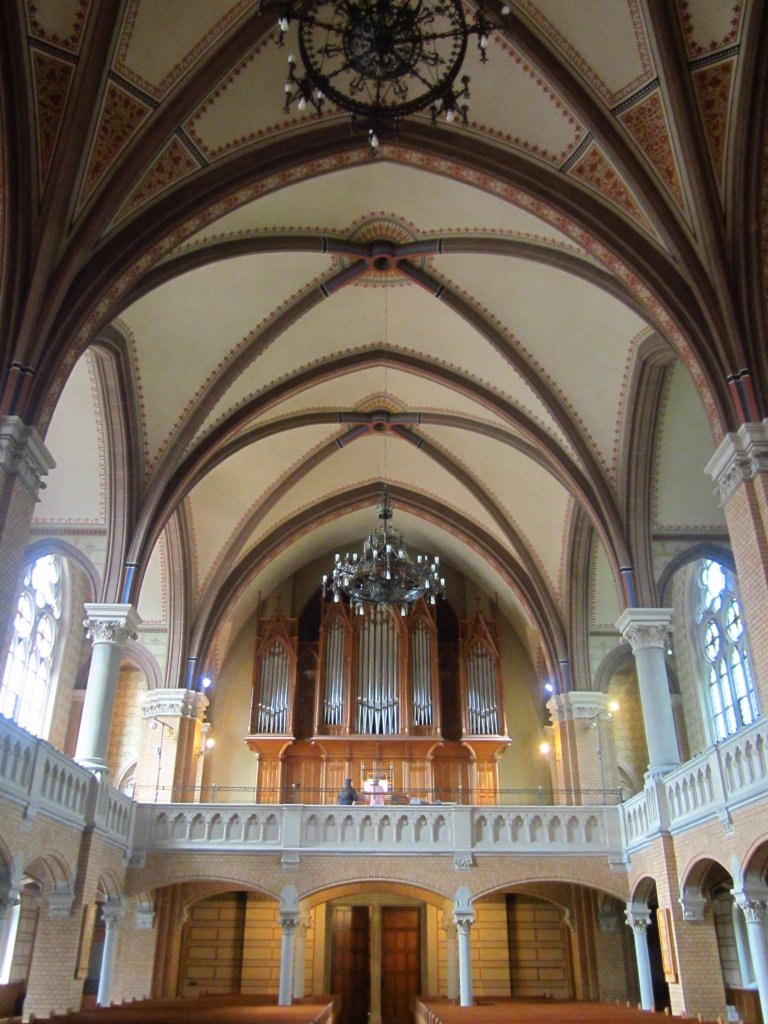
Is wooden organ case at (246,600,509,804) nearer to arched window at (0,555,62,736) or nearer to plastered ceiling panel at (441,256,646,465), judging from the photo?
arched window at (0,555,62,736)

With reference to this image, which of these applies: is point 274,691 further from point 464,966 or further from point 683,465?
point 683,465

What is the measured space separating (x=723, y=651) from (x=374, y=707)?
27.0 ft

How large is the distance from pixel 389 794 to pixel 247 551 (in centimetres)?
665

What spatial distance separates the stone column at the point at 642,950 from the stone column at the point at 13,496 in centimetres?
1120

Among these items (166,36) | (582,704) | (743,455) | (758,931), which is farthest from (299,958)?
(166,36)

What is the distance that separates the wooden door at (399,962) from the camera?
64.3ft

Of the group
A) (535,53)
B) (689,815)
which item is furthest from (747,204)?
(689,815)

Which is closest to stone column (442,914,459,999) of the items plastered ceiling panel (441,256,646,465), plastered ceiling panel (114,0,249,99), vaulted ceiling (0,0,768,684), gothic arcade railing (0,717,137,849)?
vaulted ceiling (0,0,768,684)

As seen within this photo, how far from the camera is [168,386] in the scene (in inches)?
609

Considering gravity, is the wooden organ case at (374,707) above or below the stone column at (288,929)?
above

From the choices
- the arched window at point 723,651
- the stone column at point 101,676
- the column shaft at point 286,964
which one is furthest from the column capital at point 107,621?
the arched window at point 723,651

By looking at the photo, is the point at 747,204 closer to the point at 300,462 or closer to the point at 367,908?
the point at 300,462

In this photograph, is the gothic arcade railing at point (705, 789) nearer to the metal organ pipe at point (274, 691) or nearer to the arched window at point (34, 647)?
the metal organ pipe at point (274, 691)

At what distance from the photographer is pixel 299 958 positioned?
18.0 meters
